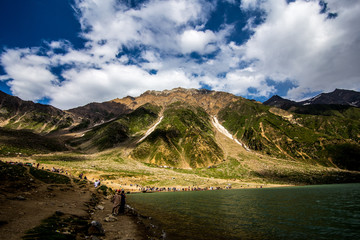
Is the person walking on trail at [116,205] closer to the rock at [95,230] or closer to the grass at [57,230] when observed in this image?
the grass at [57,230]

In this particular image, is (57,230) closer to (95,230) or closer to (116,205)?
(95,230)

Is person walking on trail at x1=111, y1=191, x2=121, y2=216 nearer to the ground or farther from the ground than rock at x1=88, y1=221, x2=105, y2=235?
nearer to the ground

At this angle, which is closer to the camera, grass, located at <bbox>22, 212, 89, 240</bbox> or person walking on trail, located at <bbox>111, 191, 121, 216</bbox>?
grass, located at <bbox>22, 212, 89, 240</bbox>

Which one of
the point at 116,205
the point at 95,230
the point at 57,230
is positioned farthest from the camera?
the point at 116,205

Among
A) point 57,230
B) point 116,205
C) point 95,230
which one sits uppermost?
point 57,230

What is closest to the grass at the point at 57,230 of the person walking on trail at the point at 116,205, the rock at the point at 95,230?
the rock at the point at 95,230

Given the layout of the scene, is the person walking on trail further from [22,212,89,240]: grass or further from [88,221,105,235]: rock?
[88,221,105,235]: rock

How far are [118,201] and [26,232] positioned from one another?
1554cm

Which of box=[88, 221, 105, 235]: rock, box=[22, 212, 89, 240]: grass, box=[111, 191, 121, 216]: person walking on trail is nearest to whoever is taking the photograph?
box=[22, 212, 89, 240]: grass

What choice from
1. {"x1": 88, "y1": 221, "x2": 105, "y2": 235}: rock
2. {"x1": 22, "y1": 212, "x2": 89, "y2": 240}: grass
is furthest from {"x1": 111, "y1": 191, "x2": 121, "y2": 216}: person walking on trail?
{"x1": 88, "y1": 221, "x2": 105, "y2": 235}: rock

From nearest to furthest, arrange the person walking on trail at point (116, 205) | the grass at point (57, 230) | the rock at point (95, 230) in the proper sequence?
1. the grass at point (57, 230)
2. the rock at point (95, 230)
3. the person walking on trail at point (116, 205)

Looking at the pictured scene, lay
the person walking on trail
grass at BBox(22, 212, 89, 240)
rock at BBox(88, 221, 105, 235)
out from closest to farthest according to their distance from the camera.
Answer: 1. grass at BBox(22, 212, 89, 240)
2. rock at BBox(88, 221, 105, 235)
3. the person walking on trail

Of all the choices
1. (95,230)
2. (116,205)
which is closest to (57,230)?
(95,230)

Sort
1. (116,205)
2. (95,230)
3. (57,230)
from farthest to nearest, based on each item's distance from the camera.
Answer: (116,205) → (95,230) → (57,230)
